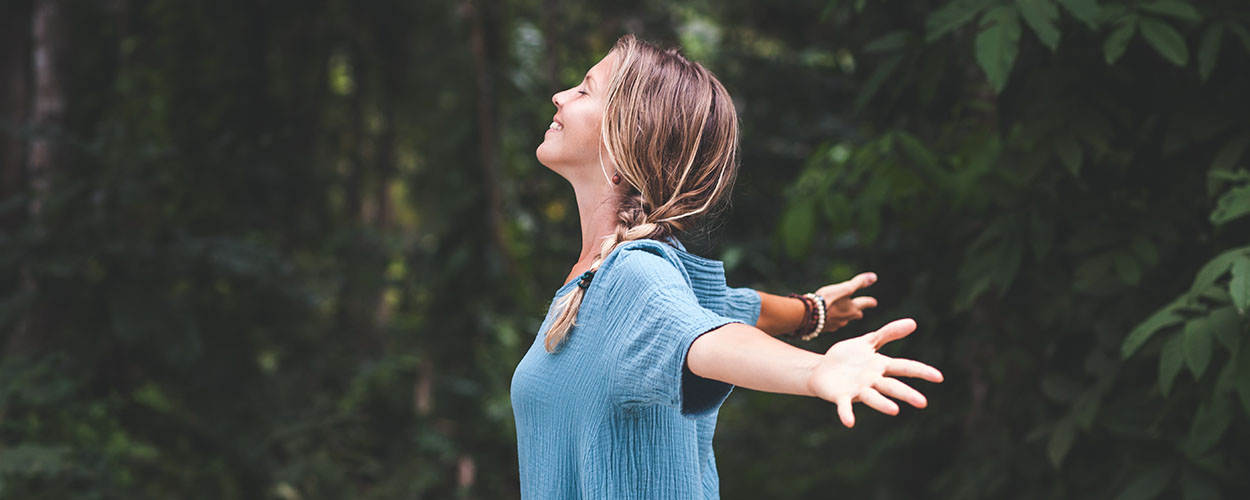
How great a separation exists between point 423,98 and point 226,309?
2.23m

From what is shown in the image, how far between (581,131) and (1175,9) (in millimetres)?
1329

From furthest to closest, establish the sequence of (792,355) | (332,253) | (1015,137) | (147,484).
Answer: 1. (332,253)
2. (147,484)
3. (1015,137)
4. (792,355)

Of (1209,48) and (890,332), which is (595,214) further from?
(1209,48)

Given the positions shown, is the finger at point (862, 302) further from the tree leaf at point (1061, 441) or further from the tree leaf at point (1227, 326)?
the tree leaf at point (1061, 441)

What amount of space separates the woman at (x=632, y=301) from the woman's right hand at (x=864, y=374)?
0.48ft

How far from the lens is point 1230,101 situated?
2262 mm

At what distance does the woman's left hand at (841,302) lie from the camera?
1.77m

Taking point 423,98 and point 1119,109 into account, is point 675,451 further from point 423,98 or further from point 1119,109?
point 423,98

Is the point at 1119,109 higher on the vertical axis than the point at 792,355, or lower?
higher

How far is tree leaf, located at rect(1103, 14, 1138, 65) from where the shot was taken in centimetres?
200

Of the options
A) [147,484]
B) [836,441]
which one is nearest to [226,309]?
[147,484]

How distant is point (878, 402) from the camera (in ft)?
2.89

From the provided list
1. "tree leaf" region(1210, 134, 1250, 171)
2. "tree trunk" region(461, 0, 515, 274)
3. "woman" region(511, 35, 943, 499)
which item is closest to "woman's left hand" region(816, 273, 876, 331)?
"woman" region(511, 35, 943, 499)

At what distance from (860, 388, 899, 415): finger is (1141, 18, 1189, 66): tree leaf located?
1.45 m
